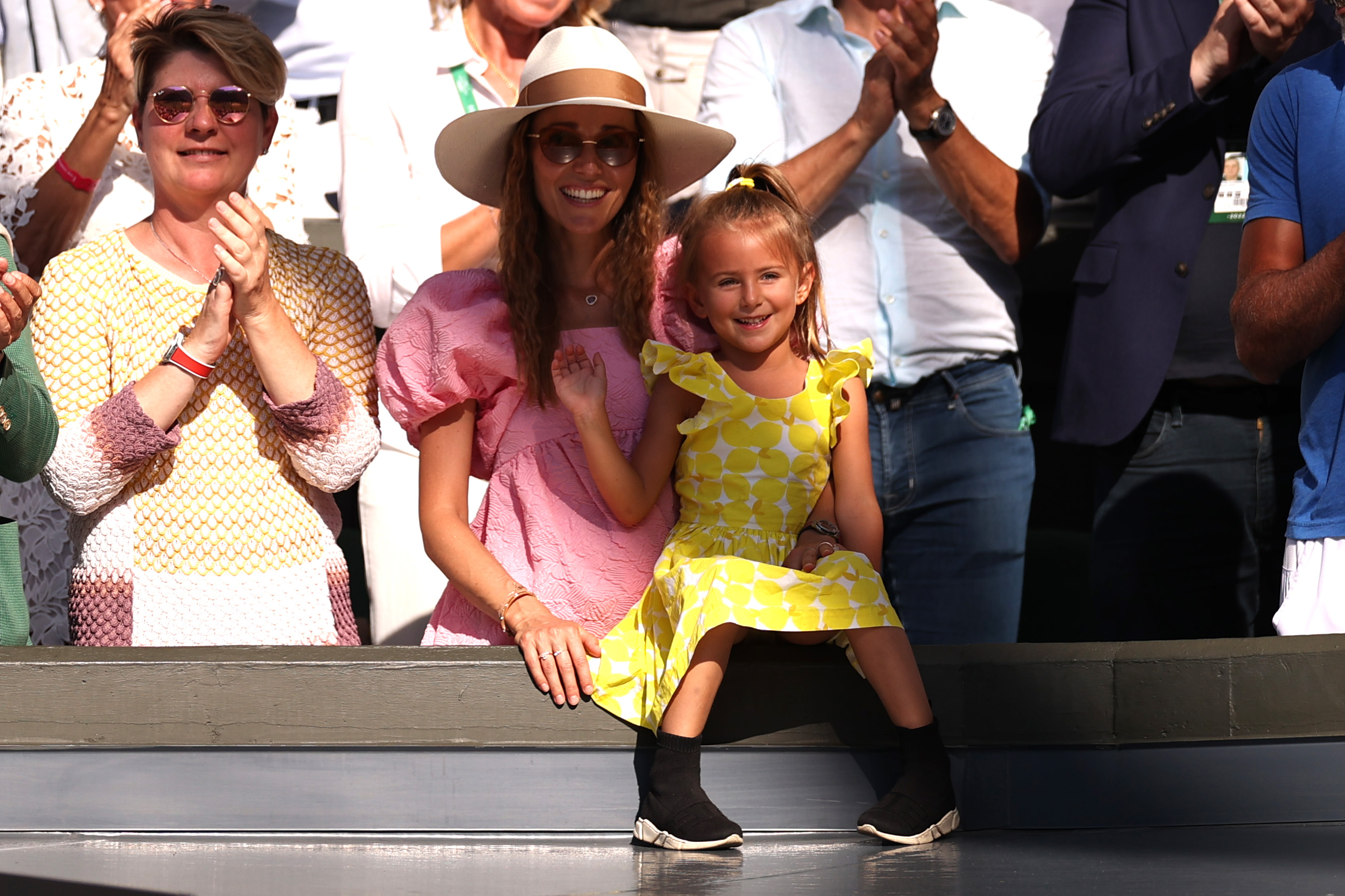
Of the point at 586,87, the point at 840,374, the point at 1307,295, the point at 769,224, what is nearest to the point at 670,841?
the point at 840,374

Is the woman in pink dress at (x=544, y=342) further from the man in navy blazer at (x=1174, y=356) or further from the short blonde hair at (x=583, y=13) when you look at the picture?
the man in navy blazer at (x=1174, y=356)

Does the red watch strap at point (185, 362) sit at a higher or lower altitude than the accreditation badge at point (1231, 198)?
lower

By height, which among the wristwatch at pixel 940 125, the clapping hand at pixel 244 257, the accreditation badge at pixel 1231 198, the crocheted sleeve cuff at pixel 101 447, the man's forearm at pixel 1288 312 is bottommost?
the crocheted sleeve cuff at pixel 101 447

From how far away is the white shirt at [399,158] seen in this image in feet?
12.1

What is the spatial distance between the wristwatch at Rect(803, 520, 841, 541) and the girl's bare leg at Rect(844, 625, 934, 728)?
28cm

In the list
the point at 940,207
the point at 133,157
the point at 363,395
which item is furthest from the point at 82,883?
the point at 940,207

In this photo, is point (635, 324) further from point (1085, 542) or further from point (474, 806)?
point (1085, 542)

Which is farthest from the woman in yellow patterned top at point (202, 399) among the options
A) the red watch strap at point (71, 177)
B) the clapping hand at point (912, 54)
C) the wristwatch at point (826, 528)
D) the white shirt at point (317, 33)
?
the white shirt at point (317, 33)

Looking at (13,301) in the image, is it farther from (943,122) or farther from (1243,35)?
(1243,35)

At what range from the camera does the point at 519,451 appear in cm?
305

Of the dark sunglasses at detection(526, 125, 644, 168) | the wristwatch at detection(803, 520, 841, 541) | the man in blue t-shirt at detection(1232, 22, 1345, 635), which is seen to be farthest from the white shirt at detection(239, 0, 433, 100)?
the man in blue t-shirt at detection(1232, 22, 1345, 635)

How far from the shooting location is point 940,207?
12.7ft

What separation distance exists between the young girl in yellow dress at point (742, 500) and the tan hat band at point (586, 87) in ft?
0.89

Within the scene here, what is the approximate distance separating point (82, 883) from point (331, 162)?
8.94 feet
